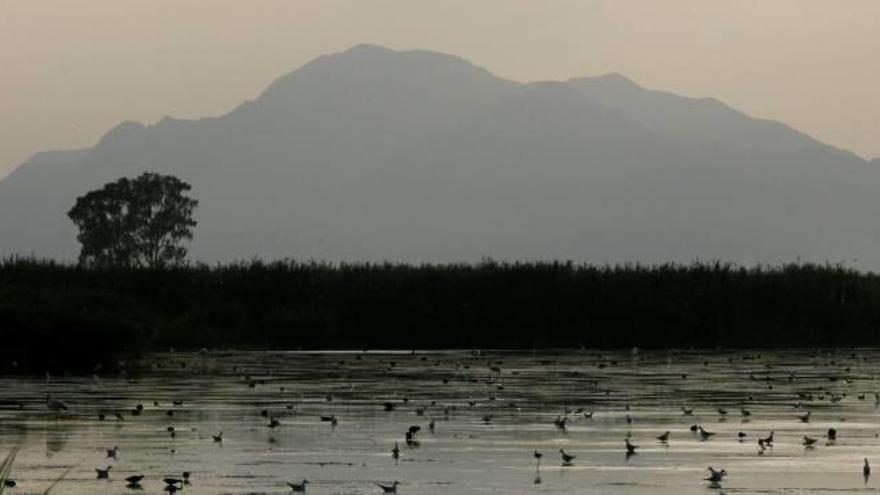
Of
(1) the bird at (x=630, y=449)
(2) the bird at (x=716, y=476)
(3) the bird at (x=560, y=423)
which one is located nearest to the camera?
(2) the bird at (x=716, y=476)

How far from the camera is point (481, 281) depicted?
6512cm

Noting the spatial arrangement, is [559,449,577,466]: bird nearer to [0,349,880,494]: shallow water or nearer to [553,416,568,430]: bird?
[0,349,880,494]: shallow water

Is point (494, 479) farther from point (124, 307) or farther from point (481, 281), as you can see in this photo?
point (481, 281)

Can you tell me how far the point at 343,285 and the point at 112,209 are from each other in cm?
5519

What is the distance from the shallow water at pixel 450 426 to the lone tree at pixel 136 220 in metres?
64.9

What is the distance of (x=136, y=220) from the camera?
118562 millimetres

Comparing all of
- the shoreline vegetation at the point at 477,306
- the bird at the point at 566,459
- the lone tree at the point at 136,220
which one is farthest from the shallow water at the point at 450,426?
the lone tree at the point at 136,220

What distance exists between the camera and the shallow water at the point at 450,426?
25.8m

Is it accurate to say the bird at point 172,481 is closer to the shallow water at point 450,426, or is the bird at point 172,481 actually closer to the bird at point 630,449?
the shallow water at point 450,426

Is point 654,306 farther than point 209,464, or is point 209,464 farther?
point 654,306

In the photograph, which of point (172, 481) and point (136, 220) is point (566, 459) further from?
point (136, 220)

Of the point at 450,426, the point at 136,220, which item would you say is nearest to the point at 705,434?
the point at 450,426

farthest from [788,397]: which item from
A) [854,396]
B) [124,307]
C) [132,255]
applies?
[132,255]

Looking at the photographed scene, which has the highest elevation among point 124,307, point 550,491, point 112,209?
point 112,209
